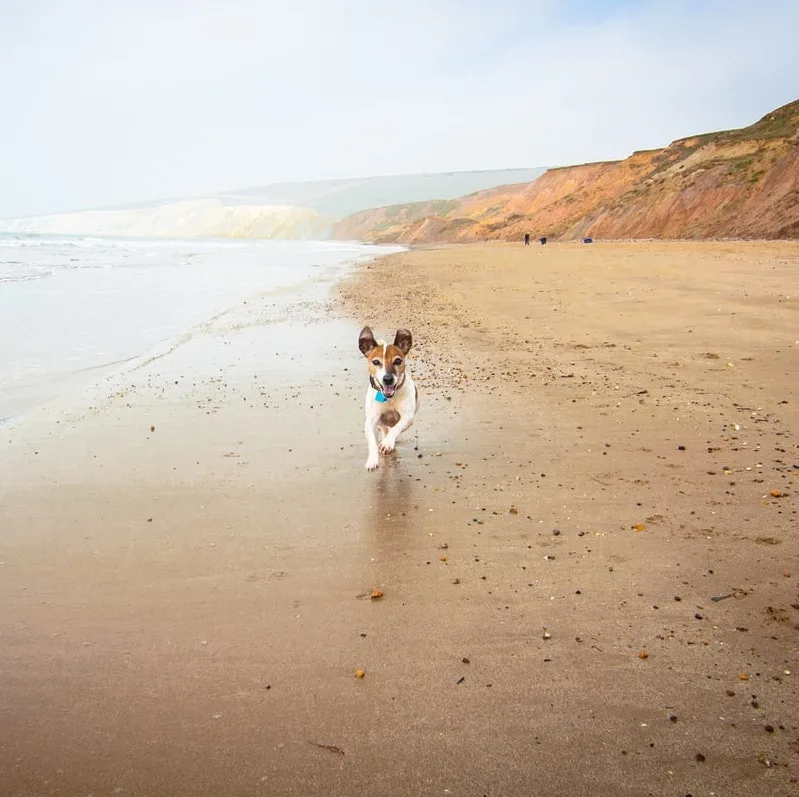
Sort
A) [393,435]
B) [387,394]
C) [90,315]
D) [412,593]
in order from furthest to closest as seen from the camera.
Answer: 1. [90,315]
2. [387,394]
3. [393,435]
4. [412,593]

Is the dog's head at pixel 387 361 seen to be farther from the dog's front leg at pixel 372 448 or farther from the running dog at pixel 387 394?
the dog's front leg at pixel 372 448

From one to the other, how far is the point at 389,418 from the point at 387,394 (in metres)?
0.33

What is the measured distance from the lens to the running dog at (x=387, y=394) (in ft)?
18.0

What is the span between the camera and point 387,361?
5684 millimetres

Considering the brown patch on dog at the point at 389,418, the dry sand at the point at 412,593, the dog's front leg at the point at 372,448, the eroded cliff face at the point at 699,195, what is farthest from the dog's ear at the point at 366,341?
the eroded cliff face at the point at 699,195

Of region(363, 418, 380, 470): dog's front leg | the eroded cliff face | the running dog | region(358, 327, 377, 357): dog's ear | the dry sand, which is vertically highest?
the eroded cliff face

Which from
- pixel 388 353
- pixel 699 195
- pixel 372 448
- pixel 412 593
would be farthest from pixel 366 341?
pixel 699 195

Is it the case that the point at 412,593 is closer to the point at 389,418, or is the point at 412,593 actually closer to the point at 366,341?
the point at 389,418

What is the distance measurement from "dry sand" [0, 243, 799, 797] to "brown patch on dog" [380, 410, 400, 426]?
0.27 m

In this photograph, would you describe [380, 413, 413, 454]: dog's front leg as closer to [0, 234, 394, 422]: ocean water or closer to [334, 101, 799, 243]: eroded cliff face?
[0, 234, 394, 422]: ocean water

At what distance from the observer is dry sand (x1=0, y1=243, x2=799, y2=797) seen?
224cm

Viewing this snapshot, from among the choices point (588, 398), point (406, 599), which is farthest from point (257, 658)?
point (588, 398)

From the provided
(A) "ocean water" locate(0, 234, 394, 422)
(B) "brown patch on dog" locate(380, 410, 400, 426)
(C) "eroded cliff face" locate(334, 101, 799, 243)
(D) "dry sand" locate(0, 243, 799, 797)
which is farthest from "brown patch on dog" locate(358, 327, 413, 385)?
(C) "eroded cliff face" locate(334, 101, 799, 243)

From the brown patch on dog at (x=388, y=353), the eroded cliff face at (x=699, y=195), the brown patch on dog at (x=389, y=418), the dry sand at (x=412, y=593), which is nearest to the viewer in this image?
the dry sand at (x=412, y=593)
